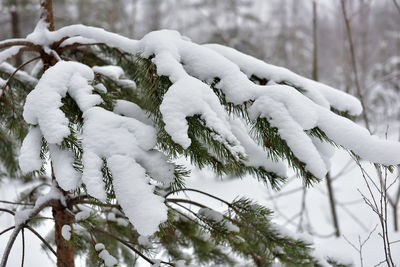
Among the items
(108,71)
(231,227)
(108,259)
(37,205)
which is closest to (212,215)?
(231,227)

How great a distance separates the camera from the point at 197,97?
1132 millimetres

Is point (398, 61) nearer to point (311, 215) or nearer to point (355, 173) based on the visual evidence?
point (355, 173)

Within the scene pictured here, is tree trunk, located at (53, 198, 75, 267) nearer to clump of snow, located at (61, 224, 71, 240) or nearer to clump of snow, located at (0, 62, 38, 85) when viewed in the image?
clump of snow, located at (61, 224, 71, 240)

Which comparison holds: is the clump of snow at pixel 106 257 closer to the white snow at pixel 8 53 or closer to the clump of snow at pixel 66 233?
the clump of snow at pixel 66 233

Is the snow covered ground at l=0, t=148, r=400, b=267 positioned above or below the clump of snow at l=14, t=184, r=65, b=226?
above

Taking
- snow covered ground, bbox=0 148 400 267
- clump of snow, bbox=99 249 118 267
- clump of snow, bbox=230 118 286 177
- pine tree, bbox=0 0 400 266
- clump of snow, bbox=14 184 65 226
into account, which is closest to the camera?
pine tree, bbox=0 0 400 266

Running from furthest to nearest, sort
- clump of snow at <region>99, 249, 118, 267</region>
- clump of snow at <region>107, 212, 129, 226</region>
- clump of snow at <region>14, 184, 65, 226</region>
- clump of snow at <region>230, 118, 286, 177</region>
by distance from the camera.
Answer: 1. clump of snow at <region>107, 212, 129, 226</region>
2. clump of snow at <region>14, 184, 65, 226</region>
3. clump of snow at <region>230, 118, 286, 177</region>
4. clump of snow at <region>99, 249, 118, 267</region>

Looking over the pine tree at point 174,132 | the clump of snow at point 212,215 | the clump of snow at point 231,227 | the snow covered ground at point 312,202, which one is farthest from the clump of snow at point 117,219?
the snow covered ground at point 312,202

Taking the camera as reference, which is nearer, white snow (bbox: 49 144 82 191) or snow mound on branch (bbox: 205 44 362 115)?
white snow (bbox: 49 144 82 191)

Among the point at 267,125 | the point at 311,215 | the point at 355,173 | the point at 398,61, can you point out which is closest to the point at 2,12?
the point at 267,125

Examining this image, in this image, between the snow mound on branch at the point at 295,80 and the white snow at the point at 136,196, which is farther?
the snow mound on branch at the point at 295,80

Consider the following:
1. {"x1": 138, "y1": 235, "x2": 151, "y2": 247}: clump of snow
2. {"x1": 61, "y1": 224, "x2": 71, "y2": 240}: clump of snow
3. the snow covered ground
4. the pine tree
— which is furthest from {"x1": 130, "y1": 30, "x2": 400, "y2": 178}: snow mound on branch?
the snow covered ground

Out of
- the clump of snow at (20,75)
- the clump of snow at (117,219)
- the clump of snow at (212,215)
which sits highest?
the clump of snow at (20,75)

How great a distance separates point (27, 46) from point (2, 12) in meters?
6.65
